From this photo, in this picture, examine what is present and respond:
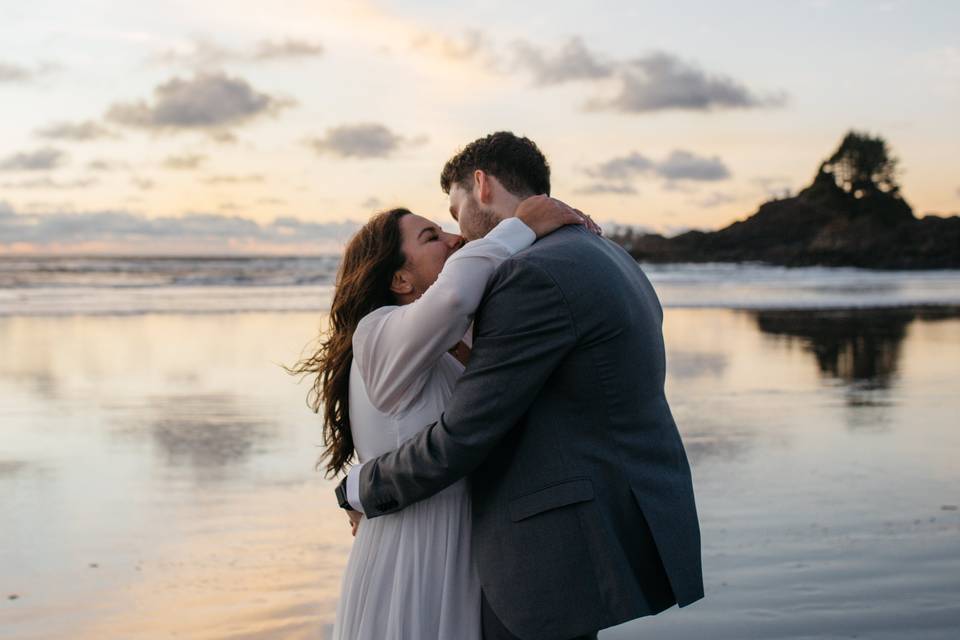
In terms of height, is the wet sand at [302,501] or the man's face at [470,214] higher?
the man's face at [470,214]

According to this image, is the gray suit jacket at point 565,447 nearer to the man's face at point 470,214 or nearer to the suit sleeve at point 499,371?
the suit sleeve at point 499,371

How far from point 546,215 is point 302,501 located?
3923 millimetres

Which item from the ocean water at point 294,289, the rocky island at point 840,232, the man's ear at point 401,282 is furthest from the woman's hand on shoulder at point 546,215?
the rocky island at point 840,232

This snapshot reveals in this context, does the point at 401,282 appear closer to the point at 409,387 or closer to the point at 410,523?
the point at 409,387

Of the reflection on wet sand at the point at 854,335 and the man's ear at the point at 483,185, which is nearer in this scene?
the man's ear at the point at 483,185

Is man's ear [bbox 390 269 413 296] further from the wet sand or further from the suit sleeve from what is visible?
the wet sand

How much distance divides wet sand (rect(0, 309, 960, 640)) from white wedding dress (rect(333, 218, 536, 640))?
178cm

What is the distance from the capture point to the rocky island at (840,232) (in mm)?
44156

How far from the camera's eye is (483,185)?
266 centimetres

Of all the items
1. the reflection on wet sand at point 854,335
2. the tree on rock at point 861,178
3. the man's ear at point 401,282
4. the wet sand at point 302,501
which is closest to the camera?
the man's ear at point 401,282

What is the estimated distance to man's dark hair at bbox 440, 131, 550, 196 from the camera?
8.65 ft

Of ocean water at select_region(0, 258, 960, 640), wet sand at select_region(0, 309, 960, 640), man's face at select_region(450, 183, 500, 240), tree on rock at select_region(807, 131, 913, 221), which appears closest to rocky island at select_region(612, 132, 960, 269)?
tree on rock at select_region(807, 131, 913, 221)

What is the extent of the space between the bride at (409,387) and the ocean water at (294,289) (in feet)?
47.5

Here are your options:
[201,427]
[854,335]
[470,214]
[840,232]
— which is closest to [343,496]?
[470,214]
